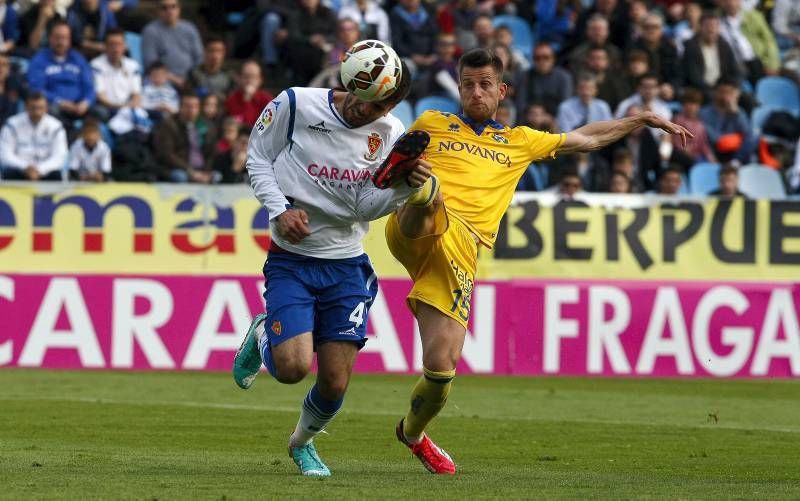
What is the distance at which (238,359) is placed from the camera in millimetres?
9422

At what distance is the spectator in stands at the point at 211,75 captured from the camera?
851 inches

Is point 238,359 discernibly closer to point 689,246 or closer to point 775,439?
point 775,439

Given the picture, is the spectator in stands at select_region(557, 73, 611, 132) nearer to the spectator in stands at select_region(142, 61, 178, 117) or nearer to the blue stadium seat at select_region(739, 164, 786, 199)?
the blue stadium seat at select_region(739, 164, 786, 199)

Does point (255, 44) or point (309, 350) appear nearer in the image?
point (309, 350)

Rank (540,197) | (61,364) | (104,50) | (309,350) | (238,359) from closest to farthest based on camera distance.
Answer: (309,350) → (238,359) → (61,364) → (540,197) → (104,50)

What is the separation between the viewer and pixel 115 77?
2084cm

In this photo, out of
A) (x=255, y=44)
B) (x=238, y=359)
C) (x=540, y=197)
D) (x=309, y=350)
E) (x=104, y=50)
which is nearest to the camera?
(x=309, y=350)

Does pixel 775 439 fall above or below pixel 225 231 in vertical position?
above

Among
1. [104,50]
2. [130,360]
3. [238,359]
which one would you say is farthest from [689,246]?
[238,359]

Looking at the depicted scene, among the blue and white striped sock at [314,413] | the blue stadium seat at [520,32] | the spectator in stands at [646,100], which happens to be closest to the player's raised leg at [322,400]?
the blue and white striped sock at [314,413]

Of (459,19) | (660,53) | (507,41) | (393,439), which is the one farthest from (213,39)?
(393,439)

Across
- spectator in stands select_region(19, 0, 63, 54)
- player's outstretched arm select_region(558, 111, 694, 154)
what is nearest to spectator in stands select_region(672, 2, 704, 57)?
spectator in stands select_region(19, 0, 63, 54)

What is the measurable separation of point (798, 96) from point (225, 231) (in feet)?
33.8

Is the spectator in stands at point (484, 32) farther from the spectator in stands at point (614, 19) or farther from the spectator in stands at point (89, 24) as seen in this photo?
the spectator in stands at point (89, 24)
